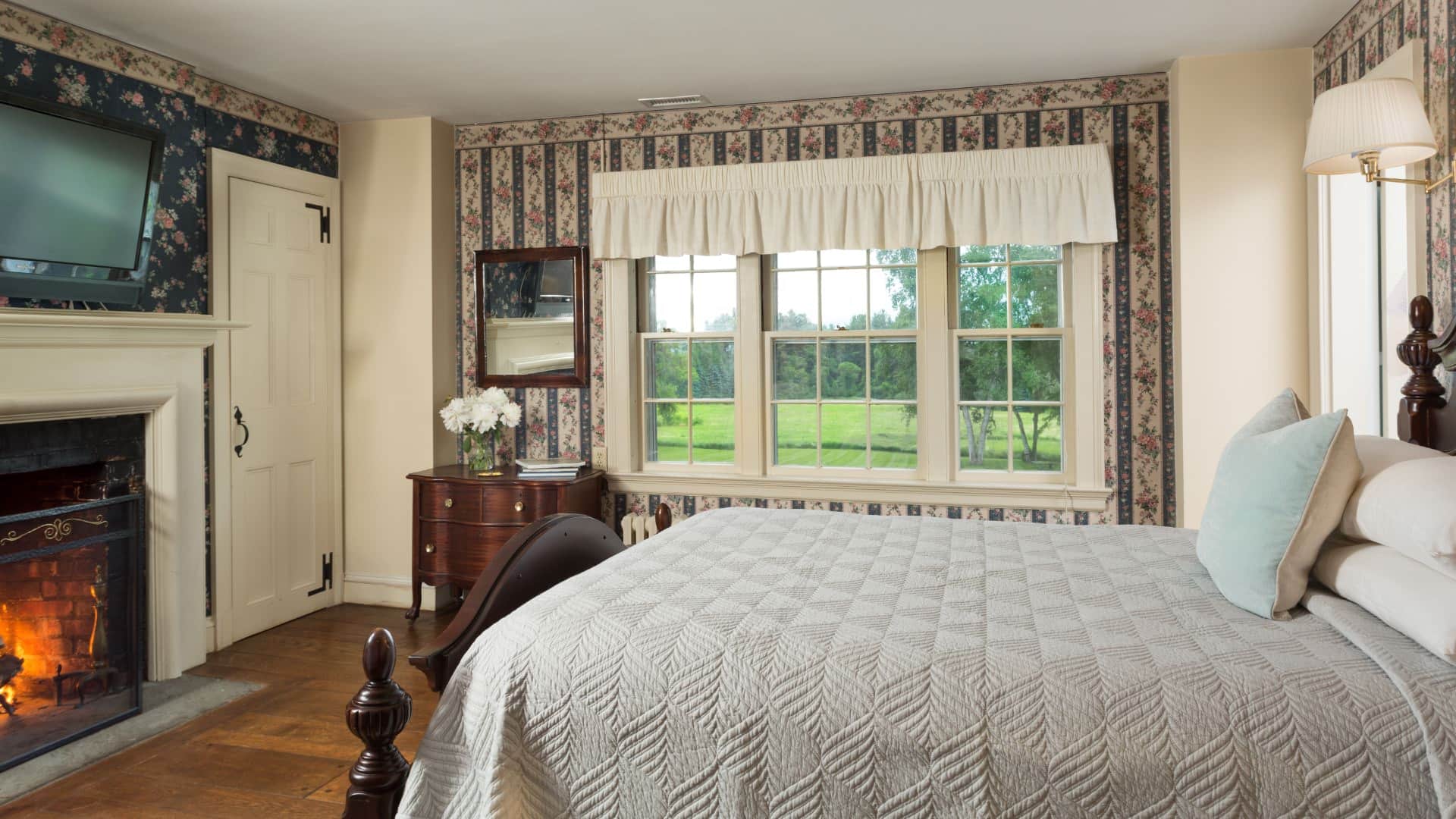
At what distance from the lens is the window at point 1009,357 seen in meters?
4.27

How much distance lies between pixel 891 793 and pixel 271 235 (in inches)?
162

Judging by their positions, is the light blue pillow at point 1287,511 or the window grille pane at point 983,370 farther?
the window grille pane at point 983,370

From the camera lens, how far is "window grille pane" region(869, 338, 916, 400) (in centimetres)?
444

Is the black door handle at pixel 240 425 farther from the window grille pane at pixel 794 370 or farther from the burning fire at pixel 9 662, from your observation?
the window grille pane at pixel 794 370

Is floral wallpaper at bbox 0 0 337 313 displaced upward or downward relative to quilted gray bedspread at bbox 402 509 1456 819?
upward

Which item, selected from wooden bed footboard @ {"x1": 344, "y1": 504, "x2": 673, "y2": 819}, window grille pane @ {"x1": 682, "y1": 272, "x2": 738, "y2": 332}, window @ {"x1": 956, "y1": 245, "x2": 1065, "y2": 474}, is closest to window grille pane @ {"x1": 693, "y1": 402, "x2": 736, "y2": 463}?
window grille pane @ {"x1": 682, "y1": 272, "x2": 738, "y2": 332}

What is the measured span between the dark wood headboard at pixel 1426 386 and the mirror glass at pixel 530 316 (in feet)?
11.6

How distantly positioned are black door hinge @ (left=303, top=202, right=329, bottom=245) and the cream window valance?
140cm

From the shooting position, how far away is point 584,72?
4004 mm

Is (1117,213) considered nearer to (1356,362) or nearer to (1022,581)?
(1356,362)

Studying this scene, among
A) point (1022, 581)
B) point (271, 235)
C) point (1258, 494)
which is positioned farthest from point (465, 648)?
point (271, 235)

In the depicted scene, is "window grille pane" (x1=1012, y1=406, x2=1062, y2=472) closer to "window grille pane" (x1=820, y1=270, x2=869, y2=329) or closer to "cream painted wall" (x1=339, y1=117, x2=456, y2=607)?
"window grille pane" (x1=820, y1=270, x2=869, y2=329)

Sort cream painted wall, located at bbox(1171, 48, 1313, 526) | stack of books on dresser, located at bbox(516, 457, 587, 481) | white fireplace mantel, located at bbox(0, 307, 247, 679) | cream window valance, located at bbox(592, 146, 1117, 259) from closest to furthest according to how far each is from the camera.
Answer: white fireplace mantel, located at bbox(0, 307, 247, 679) < cream painted wall, located at bbox(1171, 48, 1313, 526) < cream window valance, located at bbox(592, 146, 1117, 259) < stack of books on dresser, located at bbox(516, 457, 587, 481)

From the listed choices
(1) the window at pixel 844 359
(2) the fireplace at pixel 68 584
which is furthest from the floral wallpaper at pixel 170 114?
(1) the window at pixel 844 359
